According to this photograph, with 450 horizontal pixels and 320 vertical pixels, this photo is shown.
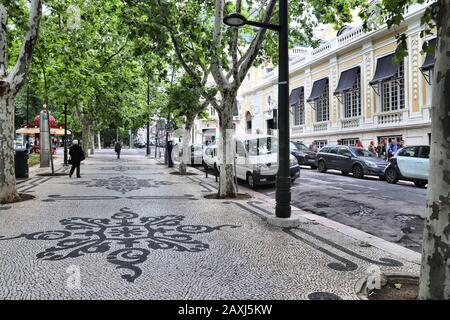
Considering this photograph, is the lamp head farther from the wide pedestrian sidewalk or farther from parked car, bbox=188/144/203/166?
parked car, bbox=188/144/203/166

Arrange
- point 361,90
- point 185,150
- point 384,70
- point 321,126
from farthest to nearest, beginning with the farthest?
1. point 321,126
2. point 361,90
3. point 384,70
4. point 185,150

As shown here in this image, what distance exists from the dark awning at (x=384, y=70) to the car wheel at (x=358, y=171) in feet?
29.3

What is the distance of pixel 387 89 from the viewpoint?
25.0m

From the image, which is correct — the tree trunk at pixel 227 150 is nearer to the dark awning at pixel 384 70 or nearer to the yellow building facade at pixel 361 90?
the yellow building facade at pixel 361 90

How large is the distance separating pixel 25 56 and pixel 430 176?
9837 mm

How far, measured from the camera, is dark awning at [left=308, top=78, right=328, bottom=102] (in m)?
31.5

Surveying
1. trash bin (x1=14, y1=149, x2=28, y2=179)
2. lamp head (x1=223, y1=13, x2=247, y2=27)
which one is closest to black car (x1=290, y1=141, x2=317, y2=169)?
trash bin (x1=14, y1=149, x2=28, y2=179)

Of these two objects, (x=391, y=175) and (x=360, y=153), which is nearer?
(x=391, y=175)

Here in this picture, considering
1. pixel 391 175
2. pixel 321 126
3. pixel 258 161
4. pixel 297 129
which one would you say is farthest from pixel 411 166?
pixel 297 129

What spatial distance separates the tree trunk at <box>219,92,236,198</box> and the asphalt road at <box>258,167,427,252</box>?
1978 millimetres

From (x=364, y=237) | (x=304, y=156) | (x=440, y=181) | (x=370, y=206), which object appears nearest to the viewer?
(x=440, y=181)

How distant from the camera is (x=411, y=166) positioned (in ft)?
46.8

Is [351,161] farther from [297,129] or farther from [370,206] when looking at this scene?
[297,129]

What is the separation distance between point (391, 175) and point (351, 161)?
3030 mm
